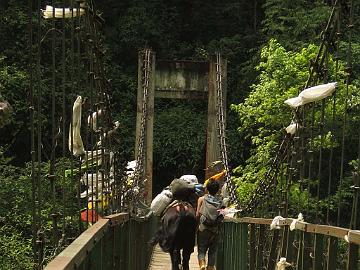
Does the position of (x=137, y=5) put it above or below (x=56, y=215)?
above

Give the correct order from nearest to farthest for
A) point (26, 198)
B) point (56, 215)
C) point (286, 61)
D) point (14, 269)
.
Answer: point (56, 215)
point (14, 269)
point (26, 198)
point (286, 61)

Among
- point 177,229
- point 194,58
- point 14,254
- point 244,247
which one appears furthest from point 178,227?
point 194,58

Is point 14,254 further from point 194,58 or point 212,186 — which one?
point 194,58

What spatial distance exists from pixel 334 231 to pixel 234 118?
1105 cm

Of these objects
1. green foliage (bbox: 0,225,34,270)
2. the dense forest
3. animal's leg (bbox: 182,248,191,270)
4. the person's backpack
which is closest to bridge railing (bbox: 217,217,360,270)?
the person's backpack

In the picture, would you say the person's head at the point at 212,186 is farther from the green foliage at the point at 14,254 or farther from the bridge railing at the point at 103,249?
the green foliage at the point at 14,254

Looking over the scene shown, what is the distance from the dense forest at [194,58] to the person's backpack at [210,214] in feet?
9.67

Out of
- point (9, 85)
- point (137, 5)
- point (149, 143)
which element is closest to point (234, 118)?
point (137, 5)

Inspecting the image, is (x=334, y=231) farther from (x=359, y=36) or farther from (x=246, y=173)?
(x=359, y=36)

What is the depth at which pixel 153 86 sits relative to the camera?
9.42 m

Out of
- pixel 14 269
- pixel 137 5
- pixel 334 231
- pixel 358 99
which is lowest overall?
pixel 14 269

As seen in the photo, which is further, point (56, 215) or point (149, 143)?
point (149, 143)

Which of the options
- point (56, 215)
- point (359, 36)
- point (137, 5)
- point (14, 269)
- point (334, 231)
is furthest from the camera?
point (137, 5)

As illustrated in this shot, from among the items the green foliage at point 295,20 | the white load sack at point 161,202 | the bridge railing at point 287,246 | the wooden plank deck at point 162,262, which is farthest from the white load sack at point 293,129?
the green foliage at point 295,20
